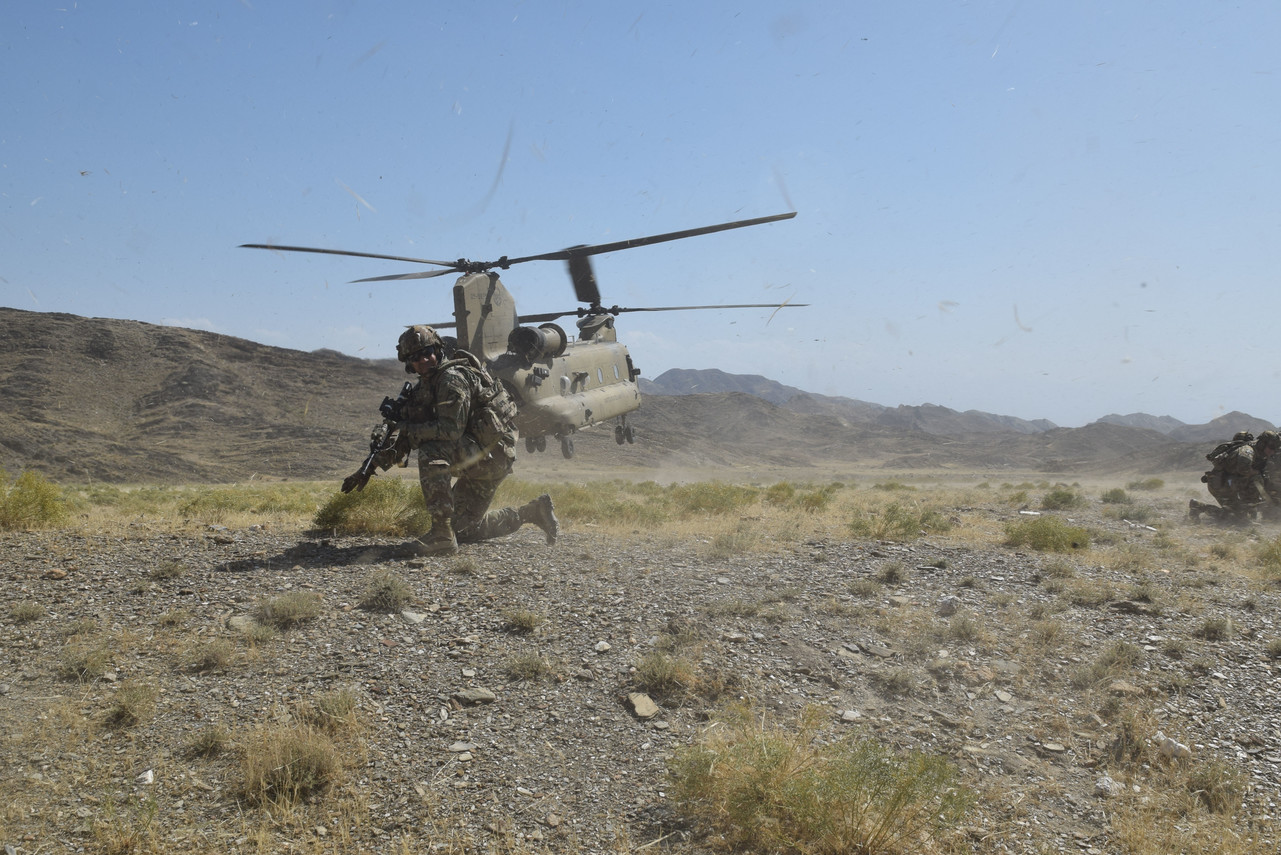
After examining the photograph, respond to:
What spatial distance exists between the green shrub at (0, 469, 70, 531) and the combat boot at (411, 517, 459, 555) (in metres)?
4.70

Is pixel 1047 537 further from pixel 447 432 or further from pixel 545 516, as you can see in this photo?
pixel 447 432

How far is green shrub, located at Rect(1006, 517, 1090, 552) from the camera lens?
1115cm

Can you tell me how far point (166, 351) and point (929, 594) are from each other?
68.5 meters

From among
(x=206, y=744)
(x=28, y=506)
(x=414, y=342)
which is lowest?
(x=206, y=744)

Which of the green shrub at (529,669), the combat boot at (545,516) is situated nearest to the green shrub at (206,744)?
the green shrub at (529,669)

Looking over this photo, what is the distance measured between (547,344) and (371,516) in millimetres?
5989

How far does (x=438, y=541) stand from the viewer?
8.08m

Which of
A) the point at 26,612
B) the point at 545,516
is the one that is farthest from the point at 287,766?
the point at 545,516

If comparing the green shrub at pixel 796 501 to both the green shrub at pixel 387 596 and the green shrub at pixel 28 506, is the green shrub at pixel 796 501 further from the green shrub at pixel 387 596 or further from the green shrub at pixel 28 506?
the green shrub at pixel 28 506

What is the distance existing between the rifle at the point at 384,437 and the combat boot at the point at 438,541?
0.85 meters

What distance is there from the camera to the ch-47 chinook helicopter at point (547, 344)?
13008mm

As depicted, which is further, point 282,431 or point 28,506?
point 282,431

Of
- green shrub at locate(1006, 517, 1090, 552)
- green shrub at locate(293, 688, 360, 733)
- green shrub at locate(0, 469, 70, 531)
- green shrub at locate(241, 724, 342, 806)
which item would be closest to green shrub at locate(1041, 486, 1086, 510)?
green shrub at locate(1006, 517, 1090, 552)

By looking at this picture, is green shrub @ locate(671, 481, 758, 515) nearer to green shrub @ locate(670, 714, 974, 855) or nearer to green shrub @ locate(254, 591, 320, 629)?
green shrub @ locate(254, 591, 320, 629)
